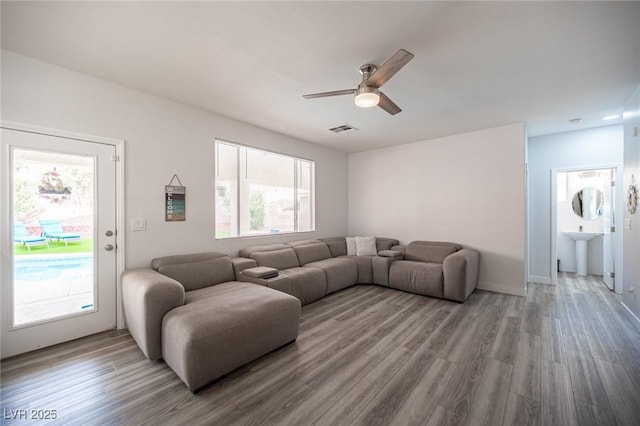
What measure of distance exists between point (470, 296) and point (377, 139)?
3.12m

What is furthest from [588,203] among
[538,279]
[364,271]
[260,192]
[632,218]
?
[260,192]

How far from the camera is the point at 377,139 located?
4941 mm

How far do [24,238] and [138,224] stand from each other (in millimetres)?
866

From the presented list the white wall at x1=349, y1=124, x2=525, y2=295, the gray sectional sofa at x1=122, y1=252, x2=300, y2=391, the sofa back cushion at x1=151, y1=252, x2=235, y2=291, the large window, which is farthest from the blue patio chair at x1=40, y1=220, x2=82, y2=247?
the white wall at x1=349, y1=124, x2=525, y2=295

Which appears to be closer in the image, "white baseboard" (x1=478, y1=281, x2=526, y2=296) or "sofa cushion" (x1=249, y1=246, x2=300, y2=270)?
"sofa cushion" (x1=249, y1=246, x2=300, y2=270)

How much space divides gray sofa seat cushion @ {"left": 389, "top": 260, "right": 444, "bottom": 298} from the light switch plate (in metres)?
3.63

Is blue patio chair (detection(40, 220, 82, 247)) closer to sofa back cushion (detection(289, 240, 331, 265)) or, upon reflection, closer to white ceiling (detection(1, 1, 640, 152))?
white ceiling (detection(1, 1, 640, 152))

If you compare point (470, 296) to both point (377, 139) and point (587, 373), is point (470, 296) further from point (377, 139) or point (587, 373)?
point (377, 139)

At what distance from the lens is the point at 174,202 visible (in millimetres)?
3252

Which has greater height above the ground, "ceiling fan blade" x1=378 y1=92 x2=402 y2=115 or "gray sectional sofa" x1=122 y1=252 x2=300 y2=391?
"ceiling fan blade" x1=378 y1=92 x2=402 y2=115

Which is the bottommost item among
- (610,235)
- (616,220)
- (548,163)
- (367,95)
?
(610,235)

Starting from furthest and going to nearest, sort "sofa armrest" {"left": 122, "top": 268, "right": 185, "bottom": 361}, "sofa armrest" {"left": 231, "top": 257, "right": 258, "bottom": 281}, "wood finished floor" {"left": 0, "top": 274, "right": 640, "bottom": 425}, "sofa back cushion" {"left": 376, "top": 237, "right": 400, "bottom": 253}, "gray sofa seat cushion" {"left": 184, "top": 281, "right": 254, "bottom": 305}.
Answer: "sofa back cushion" {"left": 376, "top": 237, "right": 400, "bottom": 253}
"sofa armrest" {"left": 231, "top": 257, "right": 258, "bottom": 281}
"gray sofa seat cushion" {"left": 184, "top": 281, "right": 254, "bottom": 305}
"sofa armrest" {"left": 122, "top": 268, "right": 185, "bottom": 361}
"wood finished floor" {"left": 0, "top": 274, "right": 640, "bottom": 425}

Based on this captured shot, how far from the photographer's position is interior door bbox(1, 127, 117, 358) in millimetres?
2287

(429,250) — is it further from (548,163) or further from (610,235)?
(610,235)
